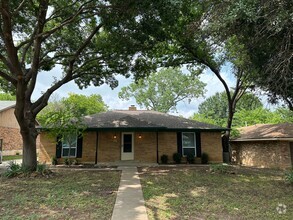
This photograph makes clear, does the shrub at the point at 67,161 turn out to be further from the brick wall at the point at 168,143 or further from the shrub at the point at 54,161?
the brick wall at the point at 168,143

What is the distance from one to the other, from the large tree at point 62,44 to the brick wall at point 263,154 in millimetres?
9904

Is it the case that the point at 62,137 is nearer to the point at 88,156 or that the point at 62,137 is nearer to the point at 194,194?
the point at 88,156

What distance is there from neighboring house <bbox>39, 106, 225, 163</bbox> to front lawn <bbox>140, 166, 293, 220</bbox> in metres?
5.55

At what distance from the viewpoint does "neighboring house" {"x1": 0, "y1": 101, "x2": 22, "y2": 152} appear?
2527 cm

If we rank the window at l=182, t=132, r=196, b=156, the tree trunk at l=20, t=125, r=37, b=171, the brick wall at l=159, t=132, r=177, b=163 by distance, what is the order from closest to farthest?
the tree trunk at l=20, t=125, r=37, b=171 → the brick wall at l=159, t=132, r=177, b=163 → the window at l=182, t=132, r=196, b=156

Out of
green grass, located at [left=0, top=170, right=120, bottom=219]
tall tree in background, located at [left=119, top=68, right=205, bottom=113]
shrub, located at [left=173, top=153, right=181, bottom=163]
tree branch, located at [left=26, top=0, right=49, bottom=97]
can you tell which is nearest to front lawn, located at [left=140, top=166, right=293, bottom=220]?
green grass, located at [left=0, top=170, right=120, bottom=219]

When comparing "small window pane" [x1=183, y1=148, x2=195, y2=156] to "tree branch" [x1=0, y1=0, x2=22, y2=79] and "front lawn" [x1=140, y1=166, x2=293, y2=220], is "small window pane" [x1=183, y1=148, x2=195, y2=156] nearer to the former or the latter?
"front lawn" [x1=140, y1=166, x2=293, y2=220]

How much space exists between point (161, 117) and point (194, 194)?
11.4 m

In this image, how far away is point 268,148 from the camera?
52.4ft

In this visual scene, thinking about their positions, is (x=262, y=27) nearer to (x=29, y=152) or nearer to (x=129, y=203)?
(x=129, y=203)

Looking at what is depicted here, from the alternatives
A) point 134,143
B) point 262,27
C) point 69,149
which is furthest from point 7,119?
point 262,27

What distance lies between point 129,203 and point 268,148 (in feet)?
42.3

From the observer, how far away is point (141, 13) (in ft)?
28.7

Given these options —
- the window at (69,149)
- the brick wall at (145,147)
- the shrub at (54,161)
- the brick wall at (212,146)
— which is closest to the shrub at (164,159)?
the brick wall at (145,147)
